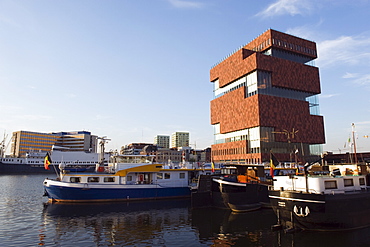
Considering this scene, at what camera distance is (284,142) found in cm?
10719

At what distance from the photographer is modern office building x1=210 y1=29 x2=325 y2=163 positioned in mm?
104438

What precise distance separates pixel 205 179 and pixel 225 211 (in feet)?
15.6

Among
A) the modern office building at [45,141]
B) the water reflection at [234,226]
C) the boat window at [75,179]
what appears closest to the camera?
the water reflection at [234,226]

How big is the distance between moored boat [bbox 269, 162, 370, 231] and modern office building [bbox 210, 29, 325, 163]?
264 feet

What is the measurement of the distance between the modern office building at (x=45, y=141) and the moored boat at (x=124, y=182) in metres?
148

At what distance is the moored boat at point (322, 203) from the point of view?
67.7ft

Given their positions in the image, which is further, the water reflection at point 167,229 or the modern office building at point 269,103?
the modern office building at point 269,103

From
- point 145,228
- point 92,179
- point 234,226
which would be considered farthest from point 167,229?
point 92,179

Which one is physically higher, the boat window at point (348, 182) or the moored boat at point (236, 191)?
the boat window at point (348, 182)

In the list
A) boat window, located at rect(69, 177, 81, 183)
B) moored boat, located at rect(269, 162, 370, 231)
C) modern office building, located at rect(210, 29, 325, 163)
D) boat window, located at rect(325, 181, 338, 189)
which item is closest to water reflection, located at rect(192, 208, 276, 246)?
moored boat, located at rect(269, 162, 370, 231)

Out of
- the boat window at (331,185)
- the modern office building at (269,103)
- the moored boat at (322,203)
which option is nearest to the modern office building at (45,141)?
the modern office building at (269,103)

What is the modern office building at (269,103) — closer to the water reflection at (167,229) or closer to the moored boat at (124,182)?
the moored boat at (124,182)

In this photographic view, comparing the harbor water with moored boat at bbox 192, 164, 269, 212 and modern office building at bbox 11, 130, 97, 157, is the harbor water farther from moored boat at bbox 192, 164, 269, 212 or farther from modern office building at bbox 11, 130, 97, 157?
modern office building at bbox 11, 130, 97, 157

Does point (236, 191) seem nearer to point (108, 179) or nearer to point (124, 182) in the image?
point (124, 182)
